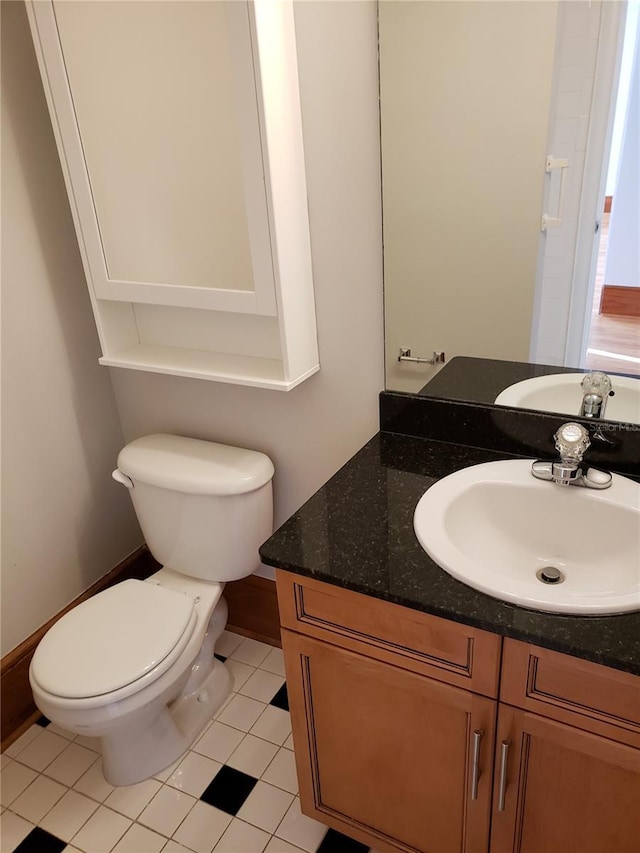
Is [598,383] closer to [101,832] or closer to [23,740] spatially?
[101,832]

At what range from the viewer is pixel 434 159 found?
4.04ft

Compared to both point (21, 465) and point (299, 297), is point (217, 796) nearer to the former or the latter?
point (21, 465)

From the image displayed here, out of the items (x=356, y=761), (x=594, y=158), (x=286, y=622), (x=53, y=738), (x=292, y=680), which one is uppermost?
(x=594, y=158)

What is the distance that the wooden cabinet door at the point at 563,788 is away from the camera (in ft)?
3.05

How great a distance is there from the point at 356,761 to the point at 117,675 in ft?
1.84

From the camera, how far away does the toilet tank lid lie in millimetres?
1588

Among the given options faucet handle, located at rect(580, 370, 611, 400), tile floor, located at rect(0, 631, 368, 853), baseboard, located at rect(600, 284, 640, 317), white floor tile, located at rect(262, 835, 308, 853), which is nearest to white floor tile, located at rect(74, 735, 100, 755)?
tile floor, located at rect(0, 631, 368, 853)

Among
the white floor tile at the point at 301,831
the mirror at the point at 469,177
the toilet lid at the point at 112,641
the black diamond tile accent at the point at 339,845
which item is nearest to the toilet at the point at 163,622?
the toilet lid at the point at 112,641

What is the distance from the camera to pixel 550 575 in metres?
1.13

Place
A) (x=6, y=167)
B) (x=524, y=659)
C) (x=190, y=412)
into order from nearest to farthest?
(x=524, y=659), (x=6, y=167), (x=190, y=412)

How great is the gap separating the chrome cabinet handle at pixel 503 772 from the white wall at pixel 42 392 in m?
1.34

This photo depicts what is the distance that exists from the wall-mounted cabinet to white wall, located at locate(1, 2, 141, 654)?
0.18 m

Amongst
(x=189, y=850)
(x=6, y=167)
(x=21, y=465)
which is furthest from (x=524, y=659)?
(x=6, y=167)

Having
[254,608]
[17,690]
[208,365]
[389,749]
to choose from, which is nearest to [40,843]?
[17,690]
